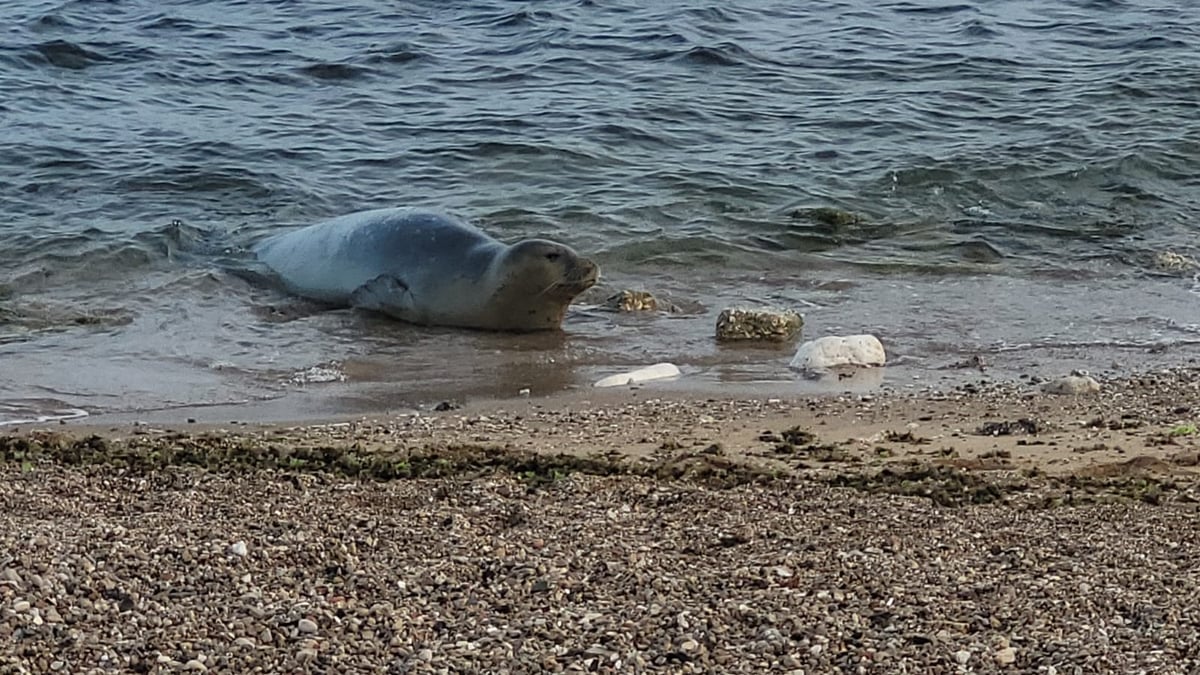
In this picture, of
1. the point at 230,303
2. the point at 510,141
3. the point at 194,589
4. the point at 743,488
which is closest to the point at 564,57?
the point at 510,141

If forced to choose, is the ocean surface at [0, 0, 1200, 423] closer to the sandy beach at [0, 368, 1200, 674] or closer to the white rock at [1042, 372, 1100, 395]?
the white rock at [1042, 372, 1100, 395]

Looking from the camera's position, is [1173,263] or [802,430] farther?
[1173,263]

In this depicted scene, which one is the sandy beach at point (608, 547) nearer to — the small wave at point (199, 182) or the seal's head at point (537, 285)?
the seal's head at point (537, 285)

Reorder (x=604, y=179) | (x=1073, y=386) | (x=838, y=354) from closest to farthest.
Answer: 1. (x=1073, y=386)
2. (x=838, y=354)
3. (x=604, y=179)

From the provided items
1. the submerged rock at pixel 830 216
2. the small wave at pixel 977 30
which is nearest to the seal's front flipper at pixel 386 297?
the submerged rock at pixel 830 216

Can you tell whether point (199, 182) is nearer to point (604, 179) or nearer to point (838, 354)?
point (604, 179)

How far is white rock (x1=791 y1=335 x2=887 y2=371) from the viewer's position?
7.90 m

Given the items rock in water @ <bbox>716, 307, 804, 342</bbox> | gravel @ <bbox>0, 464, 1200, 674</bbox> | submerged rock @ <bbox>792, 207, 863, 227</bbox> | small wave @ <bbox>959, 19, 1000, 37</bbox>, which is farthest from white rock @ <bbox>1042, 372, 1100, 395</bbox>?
small wave @ <bbox>959, 19, 1000, 37</bbox>

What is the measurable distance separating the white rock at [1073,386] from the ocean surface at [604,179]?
49 cm

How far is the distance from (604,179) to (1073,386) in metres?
6.01

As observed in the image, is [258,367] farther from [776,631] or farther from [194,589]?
[776,631]

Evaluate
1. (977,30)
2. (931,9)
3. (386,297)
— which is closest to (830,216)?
(386,297)

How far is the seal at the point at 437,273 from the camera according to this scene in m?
8.82

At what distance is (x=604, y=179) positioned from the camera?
12805mm
